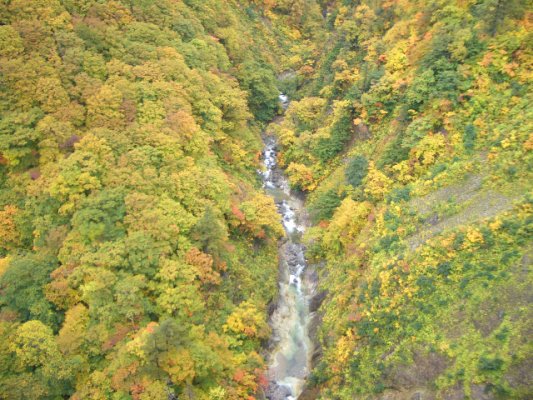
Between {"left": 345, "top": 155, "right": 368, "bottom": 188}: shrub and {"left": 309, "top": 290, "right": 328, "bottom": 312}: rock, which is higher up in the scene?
{"left": 345, "top": 155, "right": 368, "bottom": 188}: shrub

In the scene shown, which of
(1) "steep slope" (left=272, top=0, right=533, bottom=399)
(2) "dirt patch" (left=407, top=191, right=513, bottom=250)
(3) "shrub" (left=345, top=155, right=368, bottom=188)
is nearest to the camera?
(1) "steep slope" (left=272, top=0, right=533, bottom=399)

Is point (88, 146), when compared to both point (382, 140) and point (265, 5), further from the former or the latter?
point (265, 5)

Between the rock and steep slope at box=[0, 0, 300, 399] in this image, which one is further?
the rock

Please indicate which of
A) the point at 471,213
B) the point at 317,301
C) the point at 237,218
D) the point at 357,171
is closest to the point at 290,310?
the point at 317,301

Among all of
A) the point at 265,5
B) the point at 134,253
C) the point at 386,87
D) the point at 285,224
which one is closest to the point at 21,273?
the point at 134,253

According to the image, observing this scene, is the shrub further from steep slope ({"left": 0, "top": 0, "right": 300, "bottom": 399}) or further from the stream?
steep slope ({"left": 0, "top": 0, "right": 300, "bottom": 399})

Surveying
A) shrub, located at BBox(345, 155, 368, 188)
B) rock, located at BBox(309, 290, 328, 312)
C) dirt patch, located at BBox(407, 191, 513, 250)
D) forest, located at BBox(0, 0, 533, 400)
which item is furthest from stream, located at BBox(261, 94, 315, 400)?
dirt patch, located at BBox(407, 191, 513, 250)

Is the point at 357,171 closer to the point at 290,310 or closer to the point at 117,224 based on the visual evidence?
the point at 290,310
